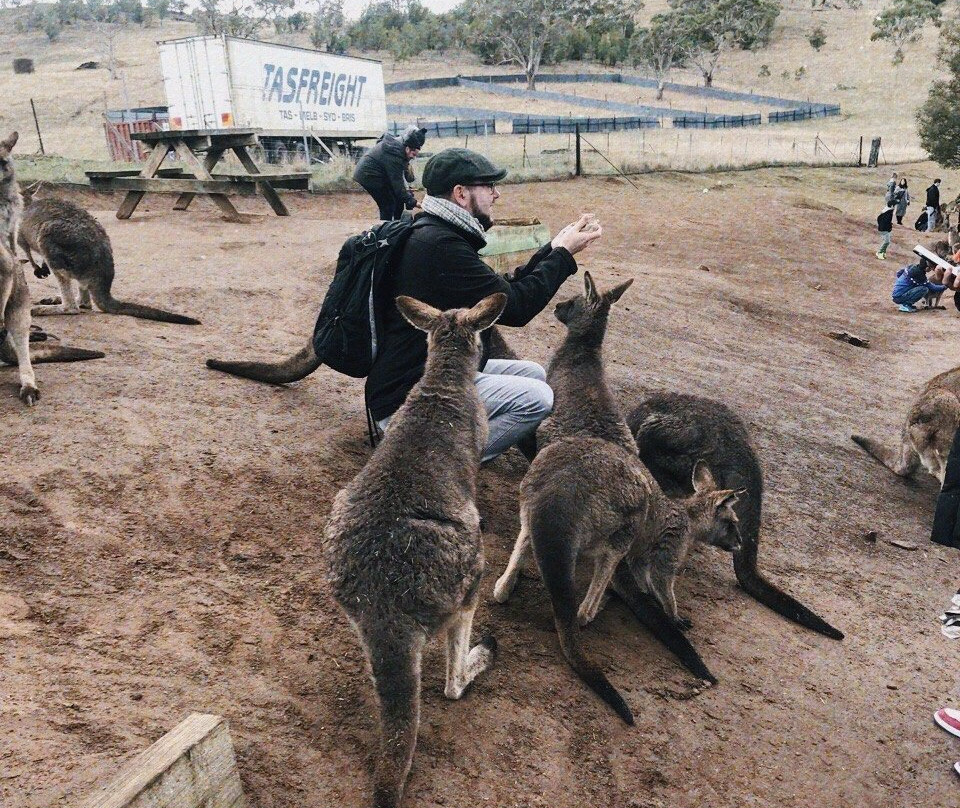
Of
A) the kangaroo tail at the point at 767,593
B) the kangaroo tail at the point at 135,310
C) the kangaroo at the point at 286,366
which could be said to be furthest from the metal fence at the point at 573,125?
the kangaroo tail at the point at 767,593

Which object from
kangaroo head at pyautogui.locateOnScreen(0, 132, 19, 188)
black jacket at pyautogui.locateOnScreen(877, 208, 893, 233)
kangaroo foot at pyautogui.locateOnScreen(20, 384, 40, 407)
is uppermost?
kangaroo head at pyautogui.locateOnScreen(0, 132, 19, 188)

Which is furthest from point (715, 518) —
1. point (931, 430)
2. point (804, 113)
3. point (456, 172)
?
point (804, 113)

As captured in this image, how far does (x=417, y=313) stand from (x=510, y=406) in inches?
31.7

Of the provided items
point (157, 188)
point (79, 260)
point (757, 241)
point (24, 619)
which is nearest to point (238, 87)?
point (157, 188)

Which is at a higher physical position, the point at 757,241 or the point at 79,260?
the point at 79,260

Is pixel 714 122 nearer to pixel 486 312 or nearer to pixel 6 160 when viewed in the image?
pixel 6 160

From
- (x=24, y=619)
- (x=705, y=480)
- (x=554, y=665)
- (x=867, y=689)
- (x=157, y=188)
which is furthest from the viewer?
(x=157, y=188)

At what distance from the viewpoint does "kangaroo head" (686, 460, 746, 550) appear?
4.12m

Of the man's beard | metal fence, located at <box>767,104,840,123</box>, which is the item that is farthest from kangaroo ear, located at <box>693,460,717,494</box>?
metal fence, located at <box>767,104,840,123</box>

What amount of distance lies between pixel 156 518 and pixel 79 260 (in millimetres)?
3495

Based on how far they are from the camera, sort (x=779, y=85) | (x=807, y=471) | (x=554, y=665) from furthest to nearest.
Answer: (x=779, y=85) → (x=807, y=471) → (x=554, y=665)

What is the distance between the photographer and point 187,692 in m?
2.71

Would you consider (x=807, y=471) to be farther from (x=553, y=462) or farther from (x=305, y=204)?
(x=305, y=204)

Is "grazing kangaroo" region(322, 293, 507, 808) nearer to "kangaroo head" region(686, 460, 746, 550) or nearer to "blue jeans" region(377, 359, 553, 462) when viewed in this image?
"blue jeans" region(377, 359, 553, 462)
